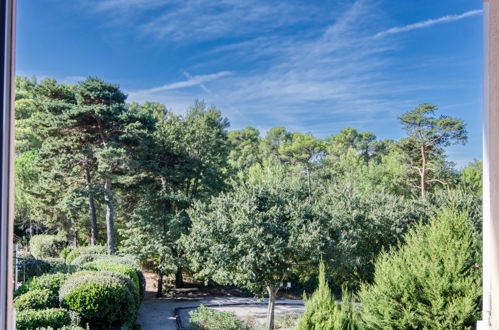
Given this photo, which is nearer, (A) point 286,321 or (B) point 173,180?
(A) point 286,321

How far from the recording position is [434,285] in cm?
230

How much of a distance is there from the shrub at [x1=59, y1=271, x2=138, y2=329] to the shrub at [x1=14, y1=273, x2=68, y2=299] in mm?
98

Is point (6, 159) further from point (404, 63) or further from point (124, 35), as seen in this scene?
point (404, 63)

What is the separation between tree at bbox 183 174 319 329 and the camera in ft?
14.9

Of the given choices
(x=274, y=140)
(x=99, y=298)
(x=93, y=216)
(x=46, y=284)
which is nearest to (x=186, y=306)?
(x=93, y=216)

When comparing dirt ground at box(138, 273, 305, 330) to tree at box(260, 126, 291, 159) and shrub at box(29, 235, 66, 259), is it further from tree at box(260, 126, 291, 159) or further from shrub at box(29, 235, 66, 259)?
tree at box(260, 126, 291, 159)

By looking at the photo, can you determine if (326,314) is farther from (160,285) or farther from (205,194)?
(160,285)

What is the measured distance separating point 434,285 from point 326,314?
726 mm

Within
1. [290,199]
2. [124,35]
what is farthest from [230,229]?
[124,35]

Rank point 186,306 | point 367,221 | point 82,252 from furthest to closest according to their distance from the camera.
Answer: point 186,306, point 82,252, point 367,221

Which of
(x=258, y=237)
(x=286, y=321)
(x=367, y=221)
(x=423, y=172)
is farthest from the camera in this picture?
(x=423, y=172)

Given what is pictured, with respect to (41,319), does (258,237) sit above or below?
above

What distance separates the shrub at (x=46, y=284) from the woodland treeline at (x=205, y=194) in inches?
73.6

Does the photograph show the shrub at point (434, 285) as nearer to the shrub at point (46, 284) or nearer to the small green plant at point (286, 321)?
the shrub at point (46, 284)
